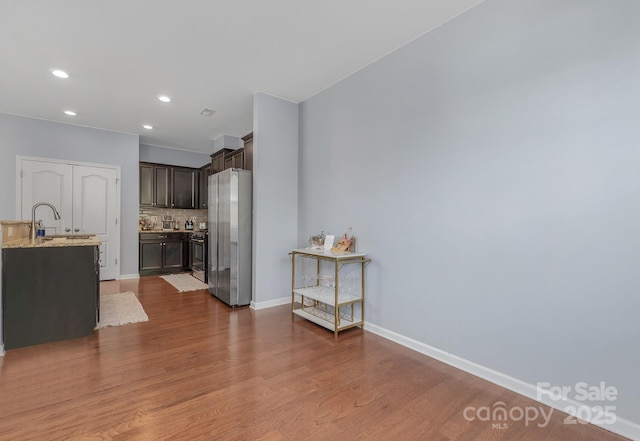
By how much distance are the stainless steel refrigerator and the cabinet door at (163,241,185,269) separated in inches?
110

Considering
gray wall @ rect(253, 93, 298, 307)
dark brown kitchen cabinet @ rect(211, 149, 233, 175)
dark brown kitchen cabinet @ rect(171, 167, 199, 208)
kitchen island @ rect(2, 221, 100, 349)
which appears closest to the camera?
kitchen island @ rect(2, 221, 100, 349)

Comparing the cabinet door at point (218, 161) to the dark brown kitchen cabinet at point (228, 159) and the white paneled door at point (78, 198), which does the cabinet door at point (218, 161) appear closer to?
the dark brown kitchen cabinet at point (228, 159)

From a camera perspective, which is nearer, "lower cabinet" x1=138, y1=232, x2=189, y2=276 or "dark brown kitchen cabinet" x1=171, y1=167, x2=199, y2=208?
"lower cabinet" x1=138, y1=232, x2=189, y2=276

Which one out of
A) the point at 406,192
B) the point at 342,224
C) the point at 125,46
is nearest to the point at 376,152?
the point at 406,192

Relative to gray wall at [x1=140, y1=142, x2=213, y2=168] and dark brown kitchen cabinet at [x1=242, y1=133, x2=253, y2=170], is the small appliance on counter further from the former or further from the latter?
dark brown kitchen cabinet at [x1=242, y1=133, x2=253, y2=170]

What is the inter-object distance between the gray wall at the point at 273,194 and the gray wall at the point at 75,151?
138 inches

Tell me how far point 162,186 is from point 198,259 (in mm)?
1982

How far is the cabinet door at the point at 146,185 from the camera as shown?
6426 mm

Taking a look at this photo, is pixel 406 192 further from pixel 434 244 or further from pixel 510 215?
pixel 510 215

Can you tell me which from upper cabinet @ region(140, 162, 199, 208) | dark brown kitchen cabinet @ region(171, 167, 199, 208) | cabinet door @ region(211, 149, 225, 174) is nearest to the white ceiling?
cabinet door @ region(211, 149, 225, 174)

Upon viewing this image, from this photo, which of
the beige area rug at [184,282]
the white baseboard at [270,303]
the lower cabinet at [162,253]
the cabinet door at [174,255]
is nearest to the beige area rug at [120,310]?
the beige area rug at [184,282]

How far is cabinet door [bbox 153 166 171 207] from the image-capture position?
260 inches

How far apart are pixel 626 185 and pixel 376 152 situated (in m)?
1.97

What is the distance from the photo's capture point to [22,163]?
498cm
